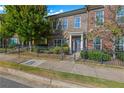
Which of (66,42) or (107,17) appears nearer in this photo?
(107,17)

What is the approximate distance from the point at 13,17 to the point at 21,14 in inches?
44.1

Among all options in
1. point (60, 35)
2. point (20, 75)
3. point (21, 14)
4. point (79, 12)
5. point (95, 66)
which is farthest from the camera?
point (60, 35)

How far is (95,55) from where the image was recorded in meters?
13.7

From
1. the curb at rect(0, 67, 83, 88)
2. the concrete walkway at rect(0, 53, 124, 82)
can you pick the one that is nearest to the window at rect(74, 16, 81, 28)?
the concrete walkway at rect(0, 53, 124, 82)

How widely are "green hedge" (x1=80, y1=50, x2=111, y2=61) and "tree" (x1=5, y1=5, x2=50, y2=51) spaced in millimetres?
7195

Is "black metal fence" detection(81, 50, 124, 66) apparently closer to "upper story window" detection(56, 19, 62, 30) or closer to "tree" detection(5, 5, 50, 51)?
"tree" detection(5, 5, 50, 51)

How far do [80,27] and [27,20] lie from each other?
6278 mm

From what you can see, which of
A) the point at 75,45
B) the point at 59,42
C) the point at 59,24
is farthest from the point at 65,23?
the point at 75,45

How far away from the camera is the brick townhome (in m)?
17.3

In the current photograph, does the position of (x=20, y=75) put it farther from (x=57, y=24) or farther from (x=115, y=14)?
(x=57, y=24)

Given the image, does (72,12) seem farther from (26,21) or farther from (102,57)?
(102,57)
